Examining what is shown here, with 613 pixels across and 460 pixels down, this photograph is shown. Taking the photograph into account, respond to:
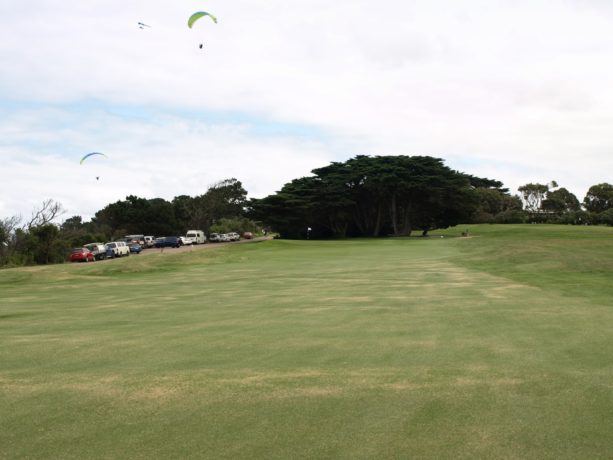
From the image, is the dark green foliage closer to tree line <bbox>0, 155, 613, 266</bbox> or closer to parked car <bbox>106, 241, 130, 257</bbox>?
tree line <bbox>0, 155, 613, 266</bbox>

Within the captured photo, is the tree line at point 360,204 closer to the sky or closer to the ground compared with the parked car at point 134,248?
closer to the sky

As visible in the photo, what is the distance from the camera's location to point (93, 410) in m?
5.98

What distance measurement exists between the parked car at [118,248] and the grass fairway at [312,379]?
41.1m

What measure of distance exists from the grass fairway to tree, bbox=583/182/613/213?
127m

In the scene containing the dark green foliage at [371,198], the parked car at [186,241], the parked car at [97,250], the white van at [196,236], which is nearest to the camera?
the parked car at [97,250]

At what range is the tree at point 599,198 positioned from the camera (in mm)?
126500

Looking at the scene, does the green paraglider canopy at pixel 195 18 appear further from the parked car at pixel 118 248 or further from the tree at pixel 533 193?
the tree at pixel 533 193

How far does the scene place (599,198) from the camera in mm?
128750

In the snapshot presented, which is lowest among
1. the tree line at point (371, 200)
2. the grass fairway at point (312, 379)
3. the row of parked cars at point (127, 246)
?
the grass fairway at point (312, 379)

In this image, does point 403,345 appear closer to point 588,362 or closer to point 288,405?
point 588,362

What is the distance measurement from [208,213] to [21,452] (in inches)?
4265

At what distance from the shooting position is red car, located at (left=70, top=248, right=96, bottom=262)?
1860 inches

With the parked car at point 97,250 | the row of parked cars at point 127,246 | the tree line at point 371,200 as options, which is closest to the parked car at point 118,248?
the row of parked cars at point 127,246

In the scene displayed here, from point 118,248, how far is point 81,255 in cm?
842
